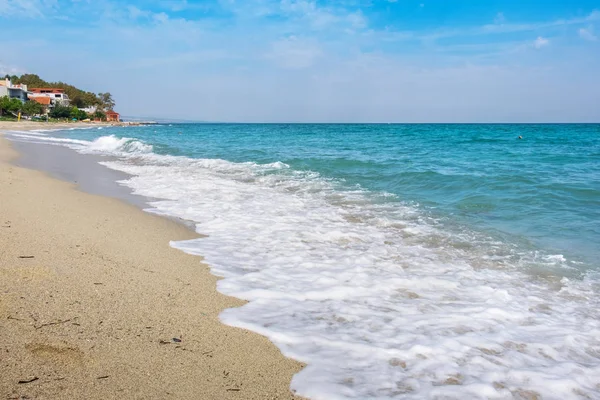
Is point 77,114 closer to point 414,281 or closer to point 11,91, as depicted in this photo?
point 11,91

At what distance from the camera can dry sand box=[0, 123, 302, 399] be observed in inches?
91.1

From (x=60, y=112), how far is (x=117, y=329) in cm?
10214

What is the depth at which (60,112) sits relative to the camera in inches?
3561

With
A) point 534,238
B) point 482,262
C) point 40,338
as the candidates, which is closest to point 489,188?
point 534,238

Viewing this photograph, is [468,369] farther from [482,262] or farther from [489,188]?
[489,188]

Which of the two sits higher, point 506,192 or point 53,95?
point 53,95

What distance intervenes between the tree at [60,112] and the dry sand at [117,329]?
98.8 m

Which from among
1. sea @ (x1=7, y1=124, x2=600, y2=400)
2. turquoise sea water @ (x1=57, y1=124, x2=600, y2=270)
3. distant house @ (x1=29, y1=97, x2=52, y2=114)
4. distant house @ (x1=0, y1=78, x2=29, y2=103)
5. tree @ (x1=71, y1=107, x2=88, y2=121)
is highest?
distant house @ (x1=0, y1=78, x2=29, y2=103)

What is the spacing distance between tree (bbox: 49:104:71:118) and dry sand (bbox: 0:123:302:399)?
9881 cm

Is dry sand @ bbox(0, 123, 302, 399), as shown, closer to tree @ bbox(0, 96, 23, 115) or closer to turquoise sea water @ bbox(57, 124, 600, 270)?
turquoise sea water @ bbox(57, 124, 600, 270)

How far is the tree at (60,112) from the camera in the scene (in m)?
90.1

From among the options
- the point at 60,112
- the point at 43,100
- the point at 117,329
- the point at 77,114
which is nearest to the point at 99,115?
the point at 77,114

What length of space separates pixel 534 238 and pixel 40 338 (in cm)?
635

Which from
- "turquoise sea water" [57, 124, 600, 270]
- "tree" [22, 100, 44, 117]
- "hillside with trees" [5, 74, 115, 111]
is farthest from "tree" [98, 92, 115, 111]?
"turquoise sea water" [57, 124, 600, 270]
